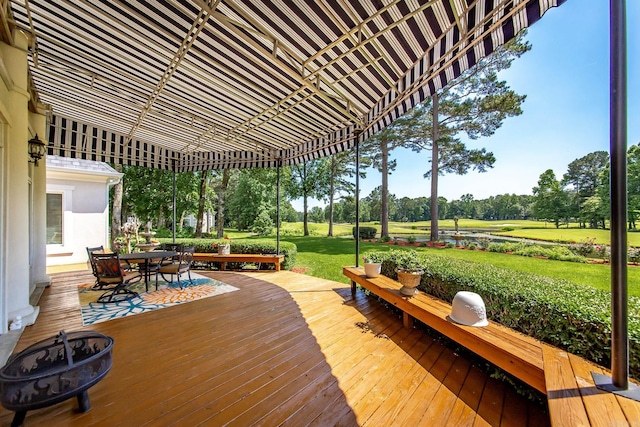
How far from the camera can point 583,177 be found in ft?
51.2

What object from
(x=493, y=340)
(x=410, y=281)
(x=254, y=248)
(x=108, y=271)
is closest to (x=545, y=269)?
(x=410, y=281)

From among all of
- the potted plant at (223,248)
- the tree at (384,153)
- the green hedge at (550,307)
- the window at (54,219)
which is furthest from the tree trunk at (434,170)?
the window at (54,219)

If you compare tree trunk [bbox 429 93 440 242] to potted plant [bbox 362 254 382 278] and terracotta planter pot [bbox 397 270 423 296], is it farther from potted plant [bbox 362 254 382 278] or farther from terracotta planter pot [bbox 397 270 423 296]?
terracotta planter pot [bbox 397 270 423 296]

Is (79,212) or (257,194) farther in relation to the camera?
(257,194)

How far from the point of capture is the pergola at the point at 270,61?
1.98 meters

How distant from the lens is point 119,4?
2.30 metres

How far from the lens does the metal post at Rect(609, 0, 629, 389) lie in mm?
1383

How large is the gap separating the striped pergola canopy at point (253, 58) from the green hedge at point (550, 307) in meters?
2.30

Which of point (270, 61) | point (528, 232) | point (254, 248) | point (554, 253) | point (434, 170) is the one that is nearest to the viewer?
point (270, 61)

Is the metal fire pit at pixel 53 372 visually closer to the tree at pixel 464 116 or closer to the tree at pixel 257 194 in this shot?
the tree at pixel 464 116

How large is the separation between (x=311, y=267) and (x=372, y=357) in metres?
5.41

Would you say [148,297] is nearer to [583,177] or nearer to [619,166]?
[619,166]

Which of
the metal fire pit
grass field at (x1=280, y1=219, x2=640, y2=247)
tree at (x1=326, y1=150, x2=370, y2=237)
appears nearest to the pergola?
the metal fire pit

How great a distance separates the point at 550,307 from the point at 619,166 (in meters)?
1.35
